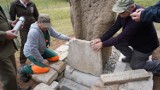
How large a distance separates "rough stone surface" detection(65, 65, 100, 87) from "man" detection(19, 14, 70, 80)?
386mm

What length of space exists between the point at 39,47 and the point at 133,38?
177 cm

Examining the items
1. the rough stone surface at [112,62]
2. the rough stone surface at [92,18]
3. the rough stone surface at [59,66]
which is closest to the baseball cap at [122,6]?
the rough stone surface at [92,18]

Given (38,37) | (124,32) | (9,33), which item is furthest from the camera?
(38,37)

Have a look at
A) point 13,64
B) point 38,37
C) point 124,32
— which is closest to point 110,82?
point 124,32

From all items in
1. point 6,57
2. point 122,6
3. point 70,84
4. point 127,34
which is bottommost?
point 70,84

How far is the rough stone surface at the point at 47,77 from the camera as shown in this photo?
4488 millimetres

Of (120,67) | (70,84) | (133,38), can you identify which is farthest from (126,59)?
(70,84)

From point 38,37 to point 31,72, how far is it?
2.62 feet

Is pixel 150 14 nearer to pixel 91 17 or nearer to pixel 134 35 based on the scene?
pixel 134 35

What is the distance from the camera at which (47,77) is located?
4535 millimetres

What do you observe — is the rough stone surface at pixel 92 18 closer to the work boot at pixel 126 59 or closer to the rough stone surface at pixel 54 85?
the work boot at pixel 126 59

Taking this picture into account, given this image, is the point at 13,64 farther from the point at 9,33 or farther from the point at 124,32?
the point at 124,32

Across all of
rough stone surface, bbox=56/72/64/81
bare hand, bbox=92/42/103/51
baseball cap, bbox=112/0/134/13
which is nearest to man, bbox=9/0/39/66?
rough stone surface, bbox=56/72/64/81

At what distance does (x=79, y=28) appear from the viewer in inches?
190
